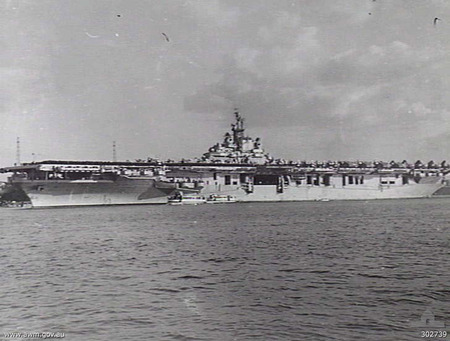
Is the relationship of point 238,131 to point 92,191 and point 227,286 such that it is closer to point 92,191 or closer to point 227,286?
point 92,191

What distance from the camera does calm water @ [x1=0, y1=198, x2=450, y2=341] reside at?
8195mm

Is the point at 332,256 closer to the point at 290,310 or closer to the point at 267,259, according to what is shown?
the point at 267,259

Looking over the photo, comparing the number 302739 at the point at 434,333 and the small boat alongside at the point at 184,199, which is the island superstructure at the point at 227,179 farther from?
the number 302739 at the point at 434,333

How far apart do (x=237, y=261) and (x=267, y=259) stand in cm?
84

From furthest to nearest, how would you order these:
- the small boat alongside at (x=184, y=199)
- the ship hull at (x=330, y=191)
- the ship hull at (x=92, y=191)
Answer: the ship hull at (x=330, y=191) → the small boat alongside at (x=184, y=199) → the ship hull at (x=92, y=191)

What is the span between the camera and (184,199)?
48438 millimetres

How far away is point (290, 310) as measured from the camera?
9.05 meters

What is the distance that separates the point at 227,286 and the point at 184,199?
37643mm

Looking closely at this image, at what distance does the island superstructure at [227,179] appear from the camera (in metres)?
42.4

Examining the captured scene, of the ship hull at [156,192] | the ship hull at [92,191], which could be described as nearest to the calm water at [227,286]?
the ship hull at [92,191]

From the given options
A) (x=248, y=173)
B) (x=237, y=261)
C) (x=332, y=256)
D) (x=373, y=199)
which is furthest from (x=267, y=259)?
(x=373, y=199)

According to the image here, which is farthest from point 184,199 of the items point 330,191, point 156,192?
point 330,191

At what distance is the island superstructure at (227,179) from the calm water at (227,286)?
76.2 ft

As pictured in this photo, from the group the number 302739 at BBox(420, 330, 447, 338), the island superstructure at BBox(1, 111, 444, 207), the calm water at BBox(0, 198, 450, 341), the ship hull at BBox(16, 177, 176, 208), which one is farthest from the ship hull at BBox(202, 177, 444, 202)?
the number 302739 at BBox(420, 330, 447, 338)
